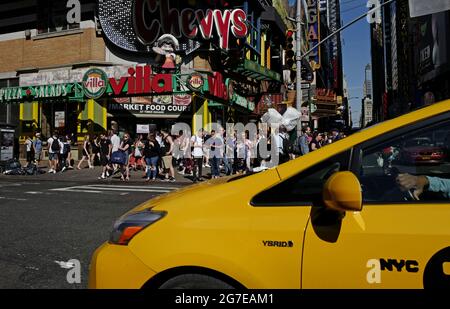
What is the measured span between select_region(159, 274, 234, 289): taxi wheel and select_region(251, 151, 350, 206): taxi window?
0.50 metres

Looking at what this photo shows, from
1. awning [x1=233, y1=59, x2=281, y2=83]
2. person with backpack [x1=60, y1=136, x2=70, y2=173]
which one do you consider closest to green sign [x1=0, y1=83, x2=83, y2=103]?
person with backpack [x1=60, y1=136, x2=70, y2=173]

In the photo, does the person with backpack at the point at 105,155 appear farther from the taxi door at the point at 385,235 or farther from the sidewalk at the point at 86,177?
the taxi door at the point at 385,235

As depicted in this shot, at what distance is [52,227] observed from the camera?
693 cm

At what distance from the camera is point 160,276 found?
2.55m

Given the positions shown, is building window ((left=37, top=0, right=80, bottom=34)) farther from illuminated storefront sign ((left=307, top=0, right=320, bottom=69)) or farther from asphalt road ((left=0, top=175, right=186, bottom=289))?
illuminated storefront sign ((left=307, top=0, right=320, bottom=69))

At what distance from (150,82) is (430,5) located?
1582 centimetres

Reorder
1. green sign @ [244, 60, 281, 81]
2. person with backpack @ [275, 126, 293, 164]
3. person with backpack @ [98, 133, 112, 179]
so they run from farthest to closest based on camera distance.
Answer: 1. green sign @ [244, 60, 281, 81]
2. person with backpack @ [98, 133, 112, 179]
3. person with backpack @ [275, 126, 293, 164]

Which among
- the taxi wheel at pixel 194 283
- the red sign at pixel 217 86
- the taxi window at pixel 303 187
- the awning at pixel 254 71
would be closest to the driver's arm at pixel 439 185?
the taxi window at pixel 303 187

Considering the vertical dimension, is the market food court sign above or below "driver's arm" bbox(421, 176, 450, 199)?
above

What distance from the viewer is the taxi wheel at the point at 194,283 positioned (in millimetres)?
2461

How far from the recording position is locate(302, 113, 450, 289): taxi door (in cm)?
222

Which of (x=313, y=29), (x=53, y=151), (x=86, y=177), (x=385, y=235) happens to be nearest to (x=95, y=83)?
(x=53, y=151)

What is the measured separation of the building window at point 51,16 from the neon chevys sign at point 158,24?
3065 mm

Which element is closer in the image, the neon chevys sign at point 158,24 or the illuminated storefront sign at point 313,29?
the neon chevys sign at point 158,24
